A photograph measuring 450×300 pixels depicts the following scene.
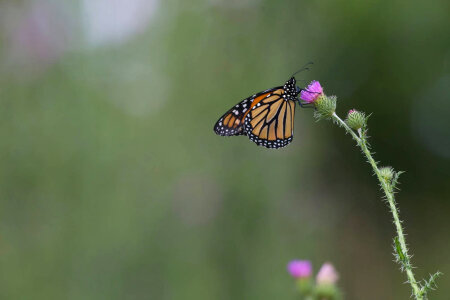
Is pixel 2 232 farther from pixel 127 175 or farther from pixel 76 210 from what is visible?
pixel 127 175

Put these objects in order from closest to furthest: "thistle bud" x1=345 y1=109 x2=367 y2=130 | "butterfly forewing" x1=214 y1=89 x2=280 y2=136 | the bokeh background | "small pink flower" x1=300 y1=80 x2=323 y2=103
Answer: "thistle bud" x1=345 y1=109 x2=367 y2=130 → "small pink flower" x1=300 y1=80 x2=323 y2=103 → "butterfly forewing" x1=214 y1=89 x2=280 y2=136 → the bokeh background

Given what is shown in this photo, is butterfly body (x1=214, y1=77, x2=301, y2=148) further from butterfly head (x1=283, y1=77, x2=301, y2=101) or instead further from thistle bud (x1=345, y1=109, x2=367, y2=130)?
thistle bud (x1=345, y1=109, x2=367, y2=130)

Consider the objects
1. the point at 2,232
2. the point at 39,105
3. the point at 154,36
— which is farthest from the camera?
the point at 154,36

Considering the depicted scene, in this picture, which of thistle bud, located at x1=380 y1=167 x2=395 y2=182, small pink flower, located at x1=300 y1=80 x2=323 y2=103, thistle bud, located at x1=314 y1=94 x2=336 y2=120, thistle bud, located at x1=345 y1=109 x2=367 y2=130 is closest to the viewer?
thistle bud, located at x1=380 y1=167 x2=395 y2=182

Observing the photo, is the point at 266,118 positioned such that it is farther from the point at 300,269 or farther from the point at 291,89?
the point at 300,269

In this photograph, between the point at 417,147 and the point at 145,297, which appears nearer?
the point at 145,297

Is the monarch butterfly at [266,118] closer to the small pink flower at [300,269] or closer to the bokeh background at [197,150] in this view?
the small pink flower at [300,269]

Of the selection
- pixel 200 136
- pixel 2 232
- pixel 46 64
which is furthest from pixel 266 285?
pixel 46 64

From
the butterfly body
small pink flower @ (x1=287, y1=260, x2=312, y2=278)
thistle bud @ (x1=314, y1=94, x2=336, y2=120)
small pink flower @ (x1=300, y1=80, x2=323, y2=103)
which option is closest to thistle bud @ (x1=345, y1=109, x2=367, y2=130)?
thistle bud @ (x1=314, y1=94, x2=336, y2=120)
